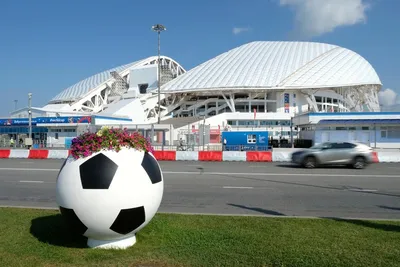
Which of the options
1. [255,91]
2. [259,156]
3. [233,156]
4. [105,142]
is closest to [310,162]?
[259,156]

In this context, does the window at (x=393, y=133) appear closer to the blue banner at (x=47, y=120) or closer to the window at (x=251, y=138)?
the window at (x=251, y=138)

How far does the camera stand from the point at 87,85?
303 feet

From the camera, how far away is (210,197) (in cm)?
995

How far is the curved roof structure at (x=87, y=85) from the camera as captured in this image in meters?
88.3

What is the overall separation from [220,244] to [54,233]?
2.69 meters

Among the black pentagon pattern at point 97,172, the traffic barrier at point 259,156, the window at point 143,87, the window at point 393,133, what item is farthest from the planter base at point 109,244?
the window at point 143,87

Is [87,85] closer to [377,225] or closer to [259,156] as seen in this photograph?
[259,156]

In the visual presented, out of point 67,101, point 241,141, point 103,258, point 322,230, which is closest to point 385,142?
point 241,141

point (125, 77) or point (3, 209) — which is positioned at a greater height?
point (125, 77)

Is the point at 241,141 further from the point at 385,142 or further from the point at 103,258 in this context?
the point at 103,258

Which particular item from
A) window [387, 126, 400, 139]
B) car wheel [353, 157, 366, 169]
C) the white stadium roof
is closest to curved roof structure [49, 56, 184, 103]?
the white stadium roof

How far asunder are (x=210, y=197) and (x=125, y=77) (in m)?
78.9

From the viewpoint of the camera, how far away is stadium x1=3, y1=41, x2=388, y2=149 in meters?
58.6

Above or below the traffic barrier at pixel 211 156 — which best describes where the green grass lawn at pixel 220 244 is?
below
